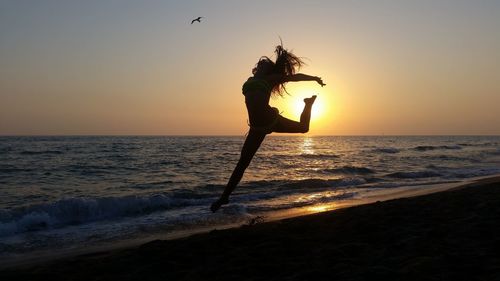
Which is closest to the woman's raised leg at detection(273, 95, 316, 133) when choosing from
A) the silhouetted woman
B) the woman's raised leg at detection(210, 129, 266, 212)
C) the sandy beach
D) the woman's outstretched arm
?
the silhouetted woman

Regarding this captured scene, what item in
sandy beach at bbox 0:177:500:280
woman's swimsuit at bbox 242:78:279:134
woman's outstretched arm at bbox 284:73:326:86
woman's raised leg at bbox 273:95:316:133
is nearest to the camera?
sandy beach at bbox 0:177:500:280

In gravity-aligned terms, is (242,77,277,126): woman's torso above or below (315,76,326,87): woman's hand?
below

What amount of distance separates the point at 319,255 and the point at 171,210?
8.34 m

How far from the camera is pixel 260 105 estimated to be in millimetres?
6973

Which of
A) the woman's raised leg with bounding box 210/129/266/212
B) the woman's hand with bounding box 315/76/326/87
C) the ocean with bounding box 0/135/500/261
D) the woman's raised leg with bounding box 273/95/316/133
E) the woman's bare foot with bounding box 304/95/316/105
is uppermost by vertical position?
the woman's hand with bounding box 315/76/326/87

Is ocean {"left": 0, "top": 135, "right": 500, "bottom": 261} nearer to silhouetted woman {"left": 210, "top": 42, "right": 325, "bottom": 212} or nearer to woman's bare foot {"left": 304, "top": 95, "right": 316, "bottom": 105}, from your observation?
silhouetted woman {"left": 210, "top": 42, "right": 325, "bottom": 212}

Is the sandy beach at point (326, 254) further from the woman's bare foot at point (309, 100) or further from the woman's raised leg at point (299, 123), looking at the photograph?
the woman's bare foot at point (309, 100)

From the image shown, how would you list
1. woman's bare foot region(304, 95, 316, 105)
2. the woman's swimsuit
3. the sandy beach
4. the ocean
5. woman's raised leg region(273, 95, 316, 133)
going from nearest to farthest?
the sandy beach < the woman's swimsuit < woman's raised leg region(273, 95, 316, 133) < woman's bare foot region(304, 95, 316, 105) < the ocean

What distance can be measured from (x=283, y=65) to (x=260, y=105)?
75cm

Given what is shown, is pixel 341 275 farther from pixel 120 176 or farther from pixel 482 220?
pixel 120 176

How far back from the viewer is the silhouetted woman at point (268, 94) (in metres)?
7.00

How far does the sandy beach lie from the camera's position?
512 cm

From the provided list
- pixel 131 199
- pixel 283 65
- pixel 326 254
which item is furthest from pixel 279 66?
pixel 131 199

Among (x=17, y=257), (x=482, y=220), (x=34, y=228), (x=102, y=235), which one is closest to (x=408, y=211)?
(x=482, y=220)
